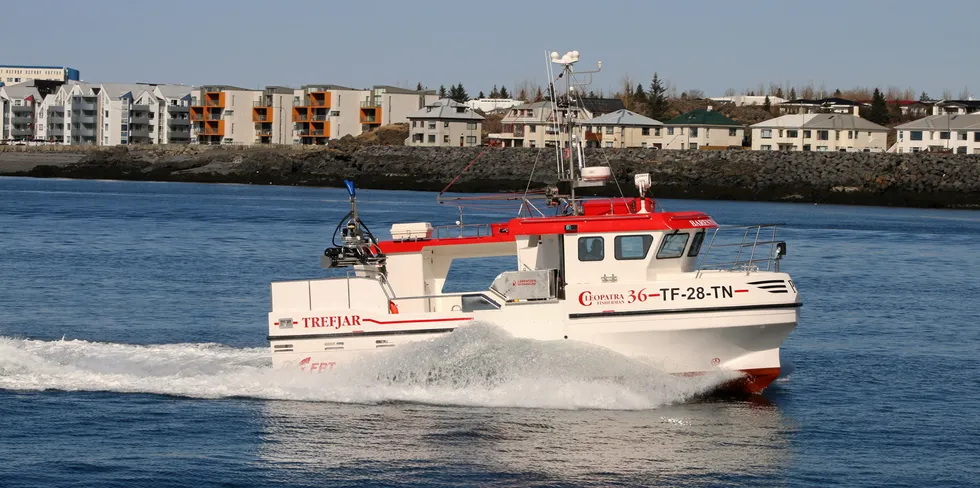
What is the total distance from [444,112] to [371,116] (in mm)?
17937

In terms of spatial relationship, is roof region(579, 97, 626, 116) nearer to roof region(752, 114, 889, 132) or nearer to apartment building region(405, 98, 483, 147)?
apartment building region(405, 98, 483, 147)

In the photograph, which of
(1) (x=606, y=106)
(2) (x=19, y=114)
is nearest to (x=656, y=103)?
(1) (x=606, y=106)

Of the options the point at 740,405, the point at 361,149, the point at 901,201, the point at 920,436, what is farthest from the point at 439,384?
the point at 361,149

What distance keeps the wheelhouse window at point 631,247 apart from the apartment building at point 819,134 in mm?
89111

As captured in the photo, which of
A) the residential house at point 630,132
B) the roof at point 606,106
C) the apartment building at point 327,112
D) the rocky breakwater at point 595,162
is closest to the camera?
the rocky breakwater at point 595,162

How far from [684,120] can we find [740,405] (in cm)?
9483

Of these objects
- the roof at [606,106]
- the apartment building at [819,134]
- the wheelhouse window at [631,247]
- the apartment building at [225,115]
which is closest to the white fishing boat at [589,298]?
the wheelhouse window at [631,247]

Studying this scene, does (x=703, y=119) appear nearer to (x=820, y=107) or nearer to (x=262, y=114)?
(x=820, y=107)

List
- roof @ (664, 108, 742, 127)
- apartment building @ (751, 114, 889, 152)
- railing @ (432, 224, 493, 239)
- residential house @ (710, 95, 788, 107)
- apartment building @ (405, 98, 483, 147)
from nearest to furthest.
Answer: railing @ (432, 224, 493, 239), apartment building @ (751, 114, 889, 152), roof @ (664, 108, 742, 127), apartment building @ (405, 98, 483, 147), residential house @ (710, 95, 788, 107)

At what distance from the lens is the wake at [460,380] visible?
17.5 meters

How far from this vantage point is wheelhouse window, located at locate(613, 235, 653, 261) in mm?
18328

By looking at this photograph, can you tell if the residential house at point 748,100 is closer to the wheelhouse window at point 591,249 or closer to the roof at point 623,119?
the roof at point 623,119

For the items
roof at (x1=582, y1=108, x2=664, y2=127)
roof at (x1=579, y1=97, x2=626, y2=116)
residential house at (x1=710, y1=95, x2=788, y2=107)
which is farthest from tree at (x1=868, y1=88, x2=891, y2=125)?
roof at (x1=582, y1=108, x2=664, y2=127)

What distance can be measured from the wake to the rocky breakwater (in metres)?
50.4
